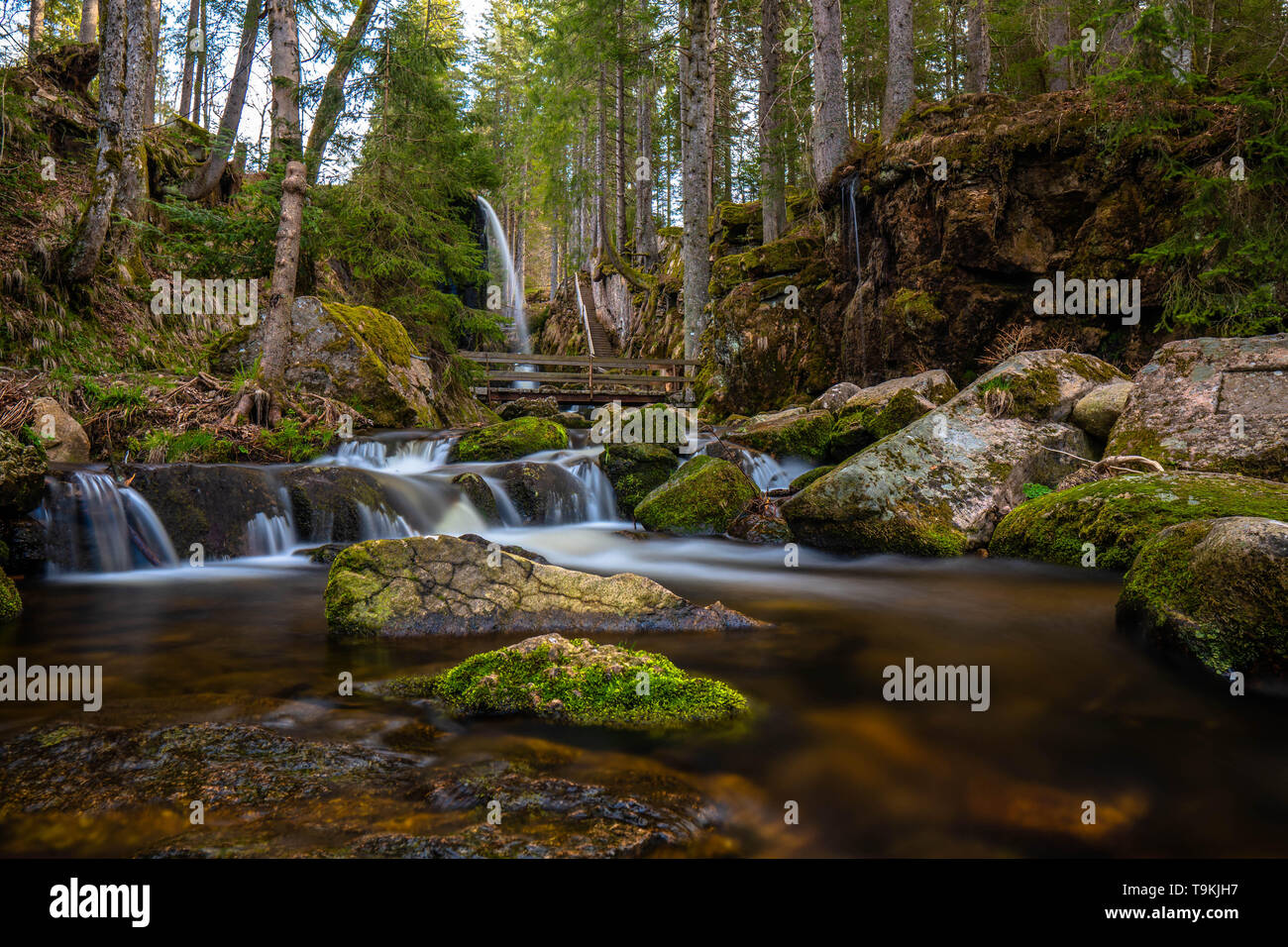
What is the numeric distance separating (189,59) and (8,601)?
24769 mm

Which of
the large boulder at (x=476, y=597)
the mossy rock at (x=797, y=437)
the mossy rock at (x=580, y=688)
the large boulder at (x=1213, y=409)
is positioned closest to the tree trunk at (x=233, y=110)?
the mossy rock at (x=797, y=437)

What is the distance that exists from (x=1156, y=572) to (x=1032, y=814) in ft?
8.00

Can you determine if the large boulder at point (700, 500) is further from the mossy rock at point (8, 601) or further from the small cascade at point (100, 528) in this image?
the mossy rock at point (8, 601)

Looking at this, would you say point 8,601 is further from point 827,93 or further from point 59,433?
point 827,93

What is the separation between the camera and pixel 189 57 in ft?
71.4

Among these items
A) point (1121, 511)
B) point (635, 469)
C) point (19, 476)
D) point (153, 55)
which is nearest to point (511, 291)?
point (153, 55)

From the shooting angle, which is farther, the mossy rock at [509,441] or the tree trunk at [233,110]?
the tree trunk at [233,110]

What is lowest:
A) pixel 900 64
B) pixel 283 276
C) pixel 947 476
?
pixel 947 476

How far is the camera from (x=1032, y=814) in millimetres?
2631

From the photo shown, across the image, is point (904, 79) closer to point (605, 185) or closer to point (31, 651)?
point (31, 651)

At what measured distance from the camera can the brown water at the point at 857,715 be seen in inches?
101

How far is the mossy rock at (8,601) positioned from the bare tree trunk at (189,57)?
19.0m

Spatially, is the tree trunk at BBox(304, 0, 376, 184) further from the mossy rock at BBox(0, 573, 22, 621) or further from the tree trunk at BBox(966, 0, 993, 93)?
the tree trunk at BBox(966, 0, 993, 93)

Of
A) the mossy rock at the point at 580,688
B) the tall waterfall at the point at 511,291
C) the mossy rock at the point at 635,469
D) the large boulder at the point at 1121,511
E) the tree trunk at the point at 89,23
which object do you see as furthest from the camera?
the tall waterfall at the point at 511,291
